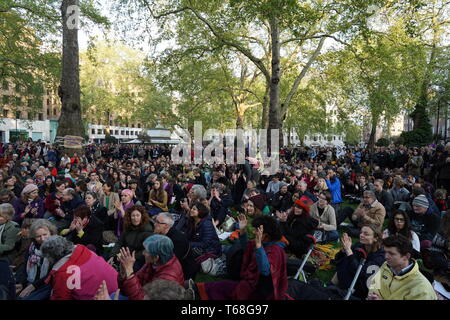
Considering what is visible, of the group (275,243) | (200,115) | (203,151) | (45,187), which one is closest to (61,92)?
(45,187)

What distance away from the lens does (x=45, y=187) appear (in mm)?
8633

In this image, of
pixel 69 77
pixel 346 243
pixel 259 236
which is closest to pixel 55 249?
pixel 259 236

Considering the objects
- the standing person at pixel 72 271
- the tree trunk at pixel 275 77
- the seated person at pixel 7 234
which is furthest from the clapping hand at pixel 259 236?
the tree trunk at pixel 275 77

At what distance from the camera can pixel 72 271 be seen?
3066 mm

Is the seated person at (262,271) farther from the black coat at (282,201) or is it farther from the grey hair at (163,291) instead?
the black coat at (282,201)

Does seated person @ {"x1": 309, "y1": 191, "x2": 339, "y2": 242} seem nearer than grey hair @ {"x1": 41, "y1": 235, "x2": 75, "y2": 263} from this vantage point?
No

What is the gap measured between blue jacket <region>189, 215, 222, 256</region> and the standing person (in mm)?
1873

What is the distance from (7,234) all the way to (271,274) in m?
4.22

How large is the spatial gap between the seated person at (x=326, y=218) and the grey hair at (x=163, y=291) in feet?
13.1

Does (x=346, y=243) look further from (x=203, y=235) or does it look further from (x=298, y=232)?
(x=203, y=235)

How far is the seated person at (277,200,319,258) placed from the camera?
17.5 feet

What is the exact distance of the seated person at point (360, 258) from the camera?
394 centimetres

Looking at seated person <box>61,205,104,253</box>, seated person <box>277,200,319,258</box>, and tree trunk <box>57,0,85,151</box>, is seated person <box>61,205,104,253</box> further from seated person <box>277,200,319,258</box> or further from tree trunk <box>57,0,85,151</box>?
tree trunk <box>57,0,85,151</box>

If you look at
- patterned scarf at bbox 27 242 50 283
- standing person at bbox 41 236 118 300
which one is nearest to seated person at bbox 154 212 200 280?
standing person at bbox 41 236 118 300
